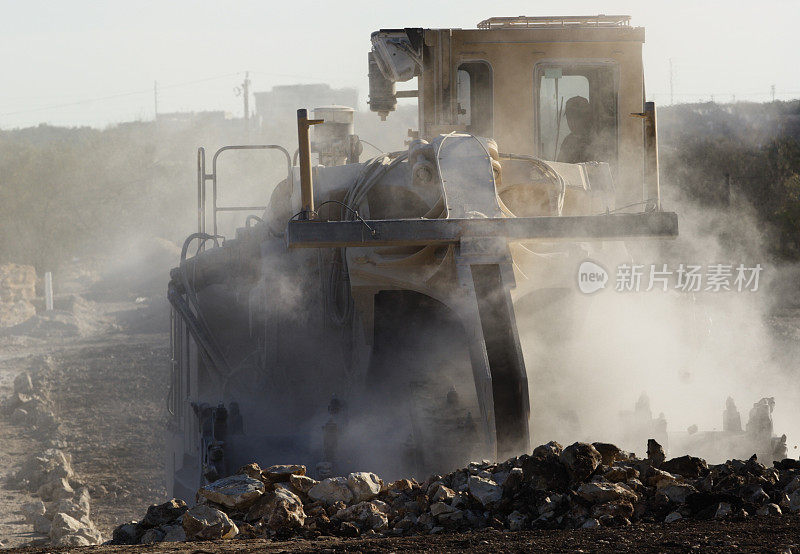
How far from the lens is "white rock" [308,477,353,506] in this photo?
5234 mm

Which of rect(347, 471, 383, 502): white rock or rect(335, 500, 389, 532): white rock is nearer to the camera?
rect(335, 500, 389, 532): white rock

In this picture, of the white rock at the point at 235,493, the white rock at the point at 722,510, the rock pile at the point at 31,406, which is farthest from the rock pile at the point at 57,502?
the white rock at the point at 722,510

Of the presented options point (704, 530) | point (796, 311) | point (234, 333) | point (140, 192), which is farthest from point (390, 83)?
point (140, 192)

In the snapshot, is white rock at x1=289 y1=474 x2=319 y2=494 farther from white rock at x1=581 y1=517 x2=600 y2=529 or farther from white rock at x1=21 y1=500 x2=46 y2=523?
white rock at x1=21 y1=500 x2=46 y2=523

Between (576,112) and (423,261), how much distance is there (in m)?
2.85

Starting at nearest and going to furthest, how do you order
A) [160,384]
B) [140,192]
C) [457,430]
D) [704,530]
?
[704,530]
[457,430]
[160,384]
[140,192]

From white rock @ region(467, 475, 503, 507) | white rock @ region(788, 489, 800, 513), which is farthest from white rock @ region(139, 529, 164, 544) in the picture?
white rock @ region(788, 489, 800, 513)

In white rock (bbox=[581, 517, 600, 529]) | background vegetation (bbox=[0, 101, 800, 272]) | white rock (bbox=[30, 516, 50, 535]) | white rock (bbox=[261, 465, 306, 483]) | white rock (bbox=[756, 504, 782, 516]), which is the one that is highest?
background vegetation (bbox=[0, 101, 800, 272])

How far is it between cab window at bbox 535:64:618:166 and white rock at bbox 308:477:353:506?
4097 mm

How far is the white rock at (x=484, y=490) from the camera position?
4918mm

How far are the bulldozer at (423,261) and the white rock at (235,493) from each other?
1.25m

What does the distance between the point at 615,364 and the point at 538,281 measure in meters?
0.96

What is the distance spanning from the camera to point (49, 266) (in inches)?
1719

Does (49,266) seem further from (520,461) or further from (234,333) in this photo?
(520,461)
